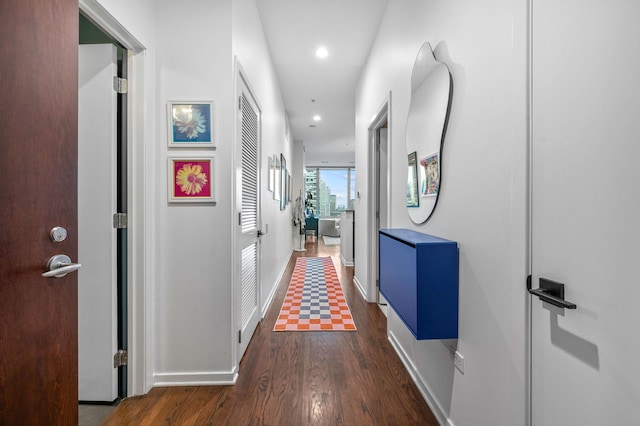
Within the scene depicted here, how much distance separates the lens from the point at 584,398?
0.72 metres

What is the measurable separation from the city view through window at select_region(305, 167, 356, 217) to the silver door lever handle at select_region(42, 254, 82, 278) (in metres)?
10.1

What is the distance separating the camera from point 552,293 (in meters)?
0.80

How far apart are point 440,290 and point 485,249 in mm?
291

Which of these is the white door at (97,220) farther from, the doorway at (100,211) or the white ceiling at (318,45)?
the white ceiling at (318,45)

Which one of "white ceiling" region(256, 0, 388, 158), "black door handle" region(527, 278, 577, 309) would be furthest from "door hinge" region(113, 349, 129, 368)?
"white ceiling" region(256, 0, 388, 158)

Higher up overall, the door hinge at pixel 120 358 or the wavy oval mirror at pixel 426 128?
the wavy oval mirror at pixel 426 128

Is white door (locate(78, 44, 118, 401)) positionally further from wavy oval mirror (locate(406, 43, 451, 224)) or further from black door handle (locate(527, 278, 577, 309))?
black door handle (locate(527, 278, 577, 309))

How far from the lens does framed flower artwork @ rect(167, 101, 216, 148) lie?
5.81ft

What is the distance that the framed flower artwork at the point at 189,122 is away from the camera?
5.81ft

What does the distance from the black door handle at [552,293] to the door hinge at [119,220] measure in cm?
196

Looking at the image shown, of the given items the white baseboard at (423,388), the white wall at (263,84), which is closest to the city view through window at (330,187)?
the white wall at (263,84)

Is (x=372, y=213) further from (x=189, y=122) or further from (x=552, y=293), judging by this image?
(x=552, y=293)

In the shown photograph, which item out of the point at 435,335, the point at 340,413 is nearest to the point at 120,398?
the point at 340,413

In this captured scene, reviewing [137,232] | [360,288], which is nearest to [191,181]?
[137,232]
